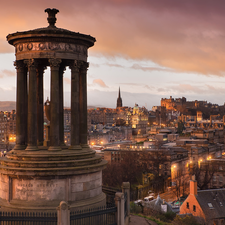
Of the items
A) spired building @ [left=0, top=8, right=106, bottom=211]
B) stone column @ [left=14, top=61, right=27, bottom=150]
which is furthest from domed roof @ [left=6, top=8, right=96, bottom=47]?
stone column @ [left=14, top=61, right=27, bottom=150]

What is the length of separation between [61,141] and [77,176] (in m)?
4.23

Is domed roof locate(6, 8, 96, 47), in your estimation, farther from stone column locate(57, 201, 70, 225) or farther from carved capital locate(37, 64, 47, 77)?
stone column locate(57, 201, 70, 225)

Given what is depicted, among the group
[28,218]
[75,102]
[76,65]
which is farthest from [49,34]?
[28,218]

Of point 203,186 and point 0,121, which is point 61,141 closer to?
point 203,186

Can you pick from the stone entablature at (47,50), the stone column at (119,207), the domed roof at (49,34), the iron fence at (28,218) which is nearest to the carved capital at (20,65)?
the stone entablature at (47,50)

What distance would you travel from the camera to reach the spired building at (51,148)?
18.5 meters

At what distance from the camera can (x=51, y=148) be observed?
760 inches

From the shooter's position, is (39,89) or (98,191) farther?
(39,89)

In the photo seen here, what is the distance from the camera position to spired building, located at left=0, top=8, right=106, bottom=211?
18453 mm

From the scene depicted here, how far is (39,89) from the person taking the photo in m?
22.3

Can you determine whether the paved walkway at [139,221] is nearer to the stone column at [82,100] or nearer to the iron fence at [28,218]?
the stone column at [82,100]

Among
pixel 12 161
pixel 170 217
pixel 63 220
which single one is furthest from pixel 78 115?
pixel 170 217

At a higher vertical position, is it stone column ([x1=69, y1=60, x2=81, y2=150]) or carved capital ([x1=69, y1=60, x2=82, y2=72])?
carved capital ([x1=69, y1=60, x2=82, y2=72])

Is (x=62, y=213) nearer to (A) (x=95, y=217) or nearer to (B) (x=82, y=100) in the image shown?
(A) (x=95, y=217)
